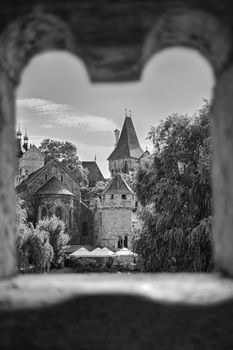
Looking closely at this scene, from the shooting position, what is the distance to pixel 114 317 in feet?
8.89

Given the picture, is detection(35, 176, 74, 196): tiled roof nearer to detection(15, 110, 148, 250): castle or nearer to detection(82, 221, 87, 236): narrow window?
detection(15, 110, 148, 250): castle

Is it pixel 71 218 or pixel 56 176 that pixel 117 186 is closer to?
pixel 71 218

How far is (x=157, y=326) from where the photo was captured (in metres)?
2.70

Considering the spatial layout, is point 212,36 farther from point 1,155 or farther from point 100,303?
point 100,303

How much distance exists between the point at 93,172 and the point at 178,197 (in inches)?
2476

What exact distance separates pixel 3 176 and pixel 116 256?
37.1m

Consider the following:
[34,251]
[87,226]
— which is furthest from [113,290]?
[87,226]

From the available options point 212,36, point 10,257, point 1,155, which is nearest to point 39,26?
point 1,155

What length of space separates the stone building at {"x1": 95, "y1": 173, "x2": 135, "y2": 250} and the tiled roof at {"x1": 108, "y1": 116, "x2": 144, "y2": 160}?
98.1ft

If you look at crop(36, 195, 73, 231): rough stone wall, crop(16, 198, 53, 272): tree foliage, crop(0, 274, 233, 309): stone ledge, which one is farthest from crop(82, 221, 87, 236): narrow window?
crop(0, 274, 233, 309): stone ledge

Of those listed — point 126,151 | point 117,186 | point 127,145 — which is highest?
point 127,145

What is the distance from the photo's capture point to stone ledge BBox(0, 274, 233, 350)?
2637mm

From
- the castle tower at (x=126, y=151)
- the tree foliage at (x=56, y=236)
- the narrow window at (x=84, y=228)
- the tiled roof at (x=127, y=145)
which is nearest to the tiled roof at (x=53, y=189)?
the narrow window at (x=84, y=228)

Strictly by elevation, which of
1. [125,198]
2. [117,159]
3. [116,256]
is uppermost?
[117,159]
